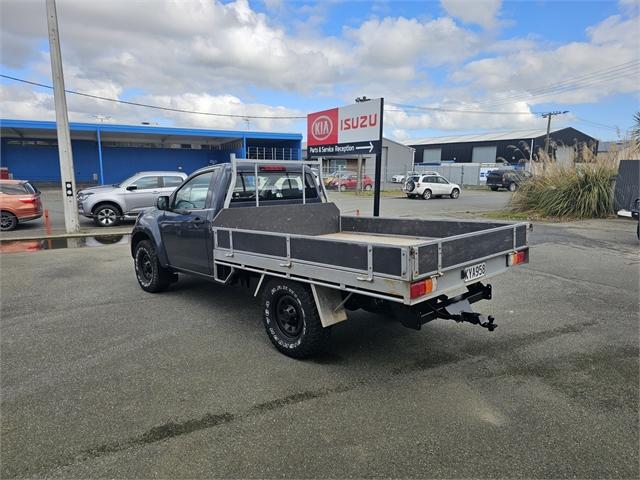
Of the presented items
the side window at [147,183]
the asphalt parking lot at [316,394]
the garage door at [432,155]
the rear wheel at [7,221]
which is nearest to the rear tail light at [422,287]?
the asphalt parking lot at [316,394]

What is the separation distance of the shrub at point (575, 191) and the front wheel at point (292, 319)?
1452cm

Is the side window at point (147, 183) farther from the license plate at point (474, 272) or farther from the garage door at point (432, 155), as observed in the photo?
the garage door at point (432, 155)

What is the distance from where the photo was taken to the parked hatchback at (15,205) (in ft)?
42.5

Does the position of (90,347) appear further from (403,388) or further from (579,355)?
(579,355)

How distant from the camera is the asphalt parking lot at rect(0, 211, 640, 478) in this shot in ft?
8.88

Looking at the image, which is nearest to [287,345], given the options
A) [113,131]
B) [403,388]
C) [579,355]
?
[403,388]

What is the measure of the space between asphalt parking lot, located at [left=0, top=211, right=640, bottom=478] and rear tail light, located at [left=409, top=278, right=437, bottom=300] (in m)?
0.87

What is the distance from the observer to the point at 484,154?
194ft

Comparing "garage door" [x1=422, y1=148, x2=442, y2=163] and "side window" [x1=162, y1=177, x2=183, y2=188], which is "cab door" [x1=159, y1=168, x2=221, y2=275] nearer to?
"side window" [x1=162, y1=177, x2=183, y2=188]

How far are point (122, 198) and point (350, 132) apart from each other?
818 cm

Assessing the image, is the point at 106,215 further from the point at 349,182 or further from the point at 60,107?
the point at 349,182

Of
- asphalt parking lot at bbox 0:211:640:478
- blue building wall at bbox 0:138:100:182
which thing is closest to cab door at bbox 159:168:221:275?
asphalt parking lot at bbox 0:211:640:478

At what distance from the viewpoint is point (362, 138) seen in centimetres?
1055

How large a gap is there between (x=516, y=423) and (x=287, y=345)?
2043 mm
